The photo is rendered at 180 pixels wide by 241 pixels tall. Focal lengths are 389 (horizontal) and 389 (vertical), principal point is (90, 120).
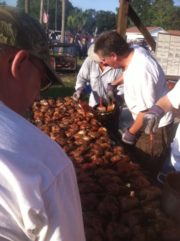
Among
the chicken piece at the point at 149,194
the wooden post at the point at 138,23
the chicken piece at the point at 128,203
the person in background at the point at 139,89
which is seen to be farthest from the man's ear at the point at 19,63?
the wooden post at the point at 138,23

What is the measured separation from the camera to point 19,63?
1064 millimetres

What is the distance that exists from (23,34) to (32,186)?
441 millimetres

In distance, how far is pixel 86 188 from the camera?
268 cm

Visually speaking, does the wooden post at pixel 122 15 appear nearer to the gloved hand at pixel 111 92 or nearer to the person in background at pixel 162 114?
the gloved hand at pixel 111 92

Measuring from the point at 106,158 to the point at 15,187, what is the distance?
245cm

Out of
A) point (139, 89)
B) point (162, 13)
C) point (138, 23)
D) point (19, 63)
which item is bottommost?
point (139, 89)

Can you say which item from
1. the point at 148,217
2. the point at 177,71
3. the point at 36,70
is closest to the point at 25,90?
the point at 36,70

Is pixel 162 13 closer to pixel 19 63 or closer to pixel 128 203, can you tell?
pixel 128 203

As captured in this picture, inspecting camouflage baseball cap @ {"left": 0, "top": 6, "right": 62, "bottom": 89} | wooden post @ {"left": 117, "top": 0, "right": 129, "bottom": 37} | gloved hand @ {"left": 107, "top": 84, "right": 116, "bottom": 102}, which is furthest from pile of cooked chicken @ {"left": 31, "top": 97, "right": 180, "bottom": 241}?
wooden post @ {"left": 117, "top": 0, "right": 129, "bottom": 37}

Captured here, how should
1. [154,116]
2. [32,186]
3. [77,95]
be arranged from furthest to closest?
[77,95] → [154,116] → [32,186]

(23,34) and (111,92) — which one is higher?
(23,34)

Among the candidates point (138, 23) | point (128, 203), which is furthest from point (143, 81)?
point (138, 23)

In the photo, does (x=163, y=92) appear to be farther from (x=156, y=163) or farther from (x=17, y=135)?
(x=17, y=135)

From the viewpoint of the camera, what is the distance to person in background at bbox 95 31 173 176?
3.90 m
